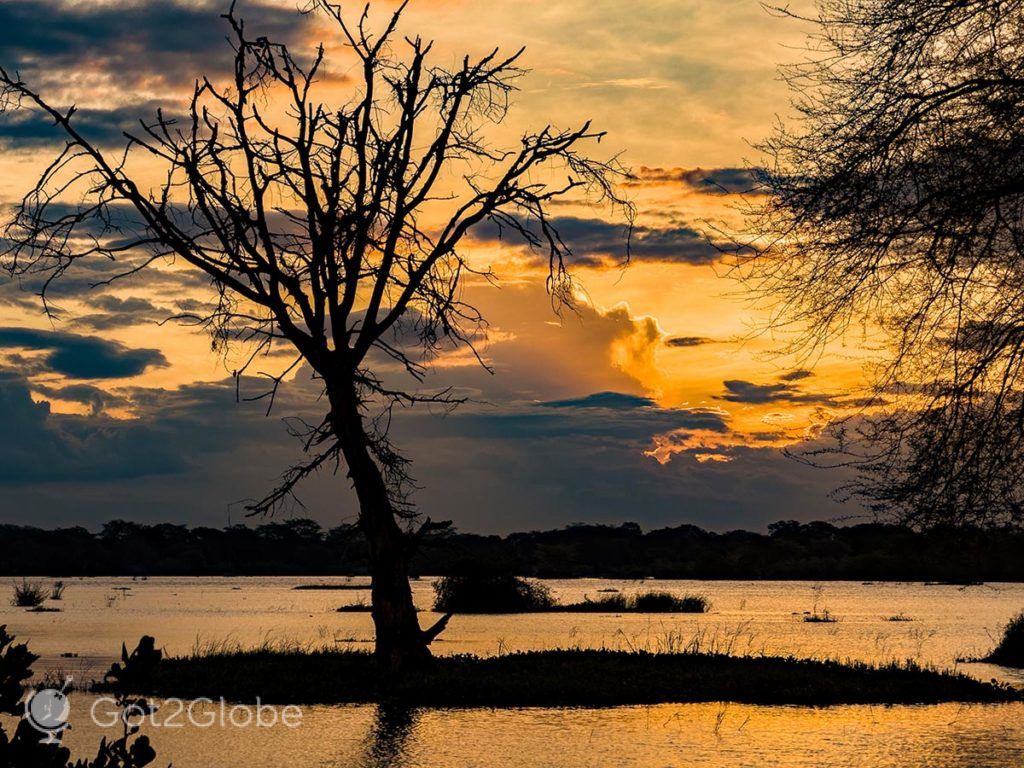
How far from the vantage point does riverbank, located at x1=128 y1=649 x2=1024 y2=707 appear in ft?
74.0

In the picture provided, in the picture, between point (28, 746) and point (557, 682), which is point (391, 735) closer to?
point (557, 682)

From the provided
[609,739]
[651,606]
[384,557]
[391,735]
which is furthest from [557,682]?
[651,606]

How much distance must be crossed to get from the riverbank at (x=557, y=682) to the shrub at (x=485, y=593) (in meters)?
33.7

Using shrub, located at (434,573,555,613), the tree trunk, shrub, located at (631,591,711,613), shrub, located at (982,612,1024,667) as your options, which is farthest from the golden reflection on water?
shrub, located at (631,591,711,613)

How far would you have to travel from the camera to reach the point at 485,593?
61844 mm

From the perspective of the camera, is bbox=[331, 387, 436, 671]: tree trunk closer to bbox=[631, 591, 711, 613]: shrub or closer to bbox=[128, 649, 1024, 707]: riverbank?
bbox=[128, 649, 1024, 707]: riverbank

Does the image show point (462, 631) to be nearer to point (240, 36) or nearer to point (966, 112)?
point (240, 36)

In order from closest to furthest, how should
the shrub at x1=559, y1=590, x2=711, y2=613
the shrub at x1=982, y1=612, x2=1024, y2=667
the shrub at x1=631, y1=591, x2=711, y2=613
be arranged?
Result: the shrub at x1=982, y1=612, x2=1024, y2=667, the shrub at x1=631, y1=591, x2=711, y2=613, the shrub at x1=559, y1=590, x2=711, y2=613

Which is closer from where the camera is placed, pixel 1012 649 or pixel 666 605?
pixel 1012 649

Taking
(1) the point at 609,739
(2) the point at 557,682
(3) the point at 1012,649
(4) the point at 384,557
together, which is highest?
(4) the point at 384,557

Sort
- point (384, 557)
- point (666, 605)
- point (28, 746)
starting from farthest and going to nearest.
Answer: point (666, 605) < point (384, 557) < point (28, 746)

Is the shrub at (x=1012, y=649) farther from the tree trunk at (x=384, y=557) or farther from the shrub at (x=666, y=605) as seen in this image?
the shrub at (x=666, y=605)

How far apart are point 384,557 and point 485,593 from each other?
128 ft

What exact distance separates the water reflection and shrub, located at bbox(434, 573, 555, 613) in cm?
3938
